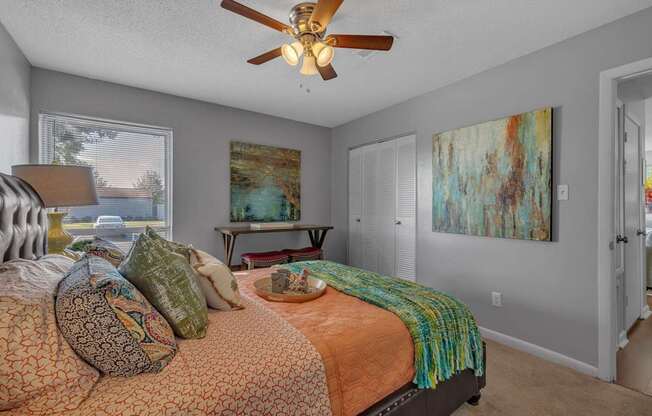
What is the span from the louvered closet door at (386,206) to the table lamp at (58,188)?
2956 mm

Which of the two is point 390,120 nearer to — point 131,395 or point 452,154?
point 452,154

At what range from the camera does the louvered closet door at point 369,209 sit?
4027 mm

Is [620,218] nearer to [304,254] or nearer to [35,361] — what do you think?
[304,254]

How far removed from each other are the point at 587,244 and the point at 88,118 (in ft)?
14.5

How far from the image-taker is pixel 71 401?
799mm

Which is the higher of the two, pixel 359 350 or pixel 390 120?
pixel 390 120

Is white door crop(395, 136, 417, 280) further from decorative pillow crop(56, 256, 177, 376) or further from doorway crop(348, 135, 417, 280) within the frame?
decorative pillow crop(56, 256, 177, 376)

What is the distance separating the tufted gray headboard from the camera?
1.34m

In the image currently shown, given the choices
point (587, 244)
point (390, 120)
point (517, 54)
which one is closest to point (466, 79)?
point (517, 54)

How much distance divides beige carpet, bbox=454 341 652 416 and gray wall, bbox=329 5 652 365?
0.68 feet

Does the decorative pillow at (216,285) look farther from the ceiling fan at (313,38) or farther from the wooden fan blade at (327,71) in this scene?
the wooden fan blade at (327,71)

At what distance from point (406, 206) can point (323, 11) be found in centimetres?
243

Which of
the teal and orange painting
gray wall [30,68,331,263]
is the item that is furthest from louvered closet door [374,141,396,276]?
gray wall [30,68,331,263]

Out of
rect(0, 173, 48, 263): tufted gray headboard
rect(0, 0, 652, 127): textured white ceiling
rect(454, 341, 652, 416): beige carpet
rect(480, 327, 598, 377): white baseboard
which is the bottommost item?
rect(454, 341, 652, 416): beige carpet
